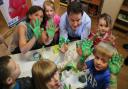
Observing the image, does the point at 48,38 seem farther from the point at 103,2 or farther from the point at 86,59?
the point at 103,2

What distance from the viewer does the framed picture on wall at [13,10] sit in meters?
2.71

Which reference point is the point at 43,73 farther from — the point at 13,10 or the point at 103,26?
the point at 13,10

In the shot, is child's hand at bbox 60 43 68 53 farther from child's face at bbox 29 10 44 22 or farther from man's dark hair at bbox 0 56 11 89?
man's dark hair at bbox 0 56 11 89

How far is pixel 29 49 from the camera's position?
68.9 inches

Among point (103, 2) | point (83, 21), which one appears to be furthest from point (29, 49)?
point (103, 2)

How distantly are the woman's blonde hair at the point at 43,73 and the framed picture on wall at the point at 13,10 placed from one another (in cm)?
169

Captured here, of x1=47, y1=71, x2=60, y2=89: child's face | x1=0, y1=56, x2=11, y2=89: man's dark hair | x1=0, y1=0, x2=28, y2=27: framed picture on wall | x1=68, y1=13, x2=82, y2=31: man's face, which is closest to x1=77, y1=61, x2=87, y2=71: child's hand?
x1=47, y1=71, x2=60, y2=89: child's face

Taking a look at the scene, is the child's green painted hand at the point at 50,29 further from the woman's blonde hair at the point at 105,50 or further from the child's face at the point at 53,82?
the child's face at the point at 53,82

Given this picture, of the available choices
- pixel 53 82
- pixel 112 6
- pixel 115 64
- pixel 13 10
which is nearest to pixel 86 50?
pixel 115 64

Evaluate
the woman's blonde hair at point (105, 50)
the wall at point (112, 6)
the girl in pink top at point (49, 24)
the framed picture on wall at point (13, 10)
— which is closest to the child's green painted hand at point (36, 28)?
the girl in pink top at point (49, 24)

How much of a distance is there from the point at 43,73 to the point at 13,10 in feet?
6.04

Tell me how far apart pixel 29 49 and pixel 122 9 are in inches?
64.1

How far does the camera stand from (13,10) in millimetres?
2838

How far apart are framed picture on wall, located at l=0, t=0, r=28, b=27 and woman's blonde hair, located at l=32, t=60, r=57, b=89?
1.69 metres
